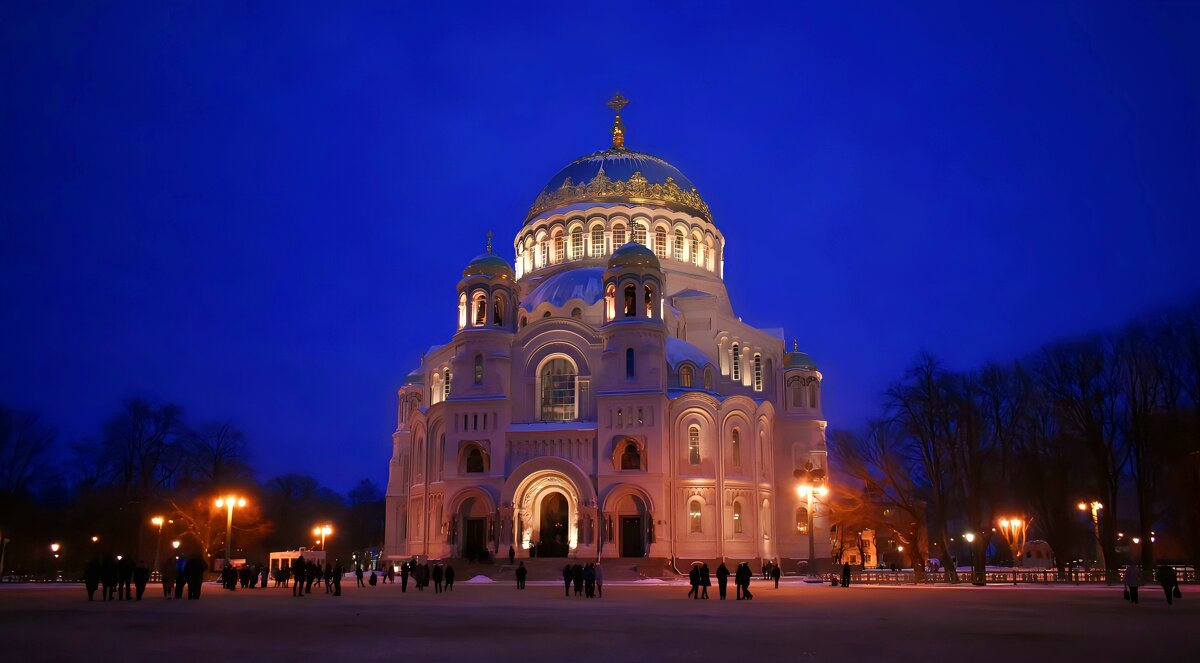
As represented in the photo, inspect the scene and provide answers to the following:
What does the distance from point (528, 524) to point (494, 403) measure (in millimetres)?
5909

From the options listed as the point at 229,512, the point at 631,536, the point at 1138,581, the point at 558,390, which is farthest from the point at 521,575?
the point at 1138,581

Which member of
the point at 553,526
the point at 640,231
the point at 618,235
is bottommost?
the point at 553,526

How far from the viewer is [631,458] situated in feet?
151

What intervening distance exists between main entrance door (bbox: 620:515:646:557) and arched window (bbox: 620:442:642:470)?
89.8 inches

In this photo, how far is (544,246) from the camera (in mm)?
59500

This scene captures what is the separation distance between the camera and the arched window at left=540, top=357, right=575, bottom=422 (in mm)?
49062

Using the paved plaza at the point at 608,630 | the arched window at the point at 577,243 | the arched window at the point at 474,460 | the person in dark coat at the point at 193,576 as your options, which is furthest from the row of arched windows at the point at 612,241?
the paved plaza at the point at 608,630

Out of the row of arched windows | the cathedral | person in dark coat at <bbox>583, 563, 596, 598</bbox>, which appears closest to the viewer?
person in dark coat at <bbox>583, 563, 596, 598</bbox>

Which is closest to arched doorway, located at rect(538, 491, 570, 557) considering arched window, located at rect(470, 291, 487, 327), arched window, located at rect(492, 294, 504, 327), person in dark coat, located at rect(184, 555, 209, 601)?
arched window, located at rect(492, 294, 504, 327)

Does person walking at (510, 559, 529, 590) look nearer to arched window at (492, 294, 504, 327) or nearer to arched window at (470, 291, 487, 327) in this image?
arched window at (492, 294, 504, 327)

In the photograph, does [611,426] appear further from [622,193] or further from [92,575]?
[92,575]

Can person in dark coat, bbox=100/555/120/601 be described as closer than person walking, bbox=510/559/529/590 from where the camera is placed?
Yes

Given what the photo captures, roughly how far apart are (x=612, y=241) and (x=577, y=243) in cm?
215

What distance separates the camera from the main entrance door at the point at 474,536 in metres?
47.0
